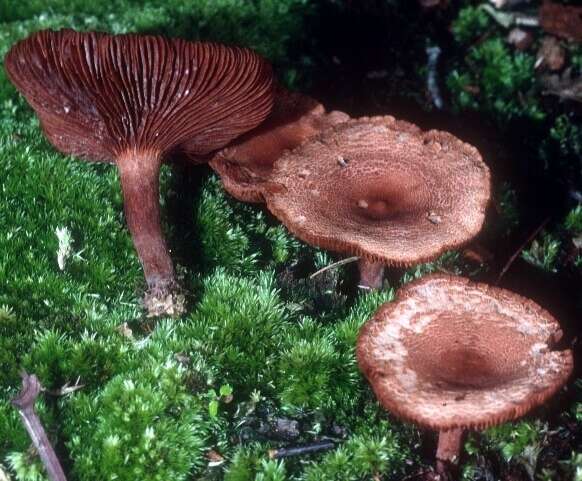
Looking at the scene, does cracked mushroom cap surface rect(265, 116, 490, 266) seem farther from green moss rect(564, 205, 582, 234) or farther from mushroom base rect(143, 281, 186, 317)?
green moss rect(564, 205, 582, 234)

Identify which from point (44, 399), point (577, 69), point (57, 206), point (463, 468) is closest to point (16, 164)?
point (57, 206)

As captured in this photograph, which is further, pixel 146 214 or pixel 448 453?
pixel 146 214

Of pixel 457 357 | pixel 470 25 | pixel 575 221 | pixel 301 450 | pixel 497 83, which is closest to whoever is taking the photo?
pixel 457 357

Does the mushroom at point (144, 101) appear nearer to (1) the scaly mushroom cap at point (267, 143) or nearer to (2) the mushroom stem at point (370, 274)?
(1) the scaly mushroom cap at point (267, 143)

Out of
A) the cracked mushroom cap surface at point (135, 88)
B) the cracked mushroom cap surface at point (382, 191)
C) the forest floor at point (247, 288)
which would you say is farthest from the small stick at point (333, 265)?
the cracked mushroom cap surface at point (135, 88)

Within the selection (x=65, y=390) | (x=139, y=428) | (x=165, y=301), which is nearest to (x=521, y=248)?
(x=165, y=301)

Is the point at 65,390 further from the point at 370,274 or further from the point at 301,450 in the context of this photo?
the point at 370,274
